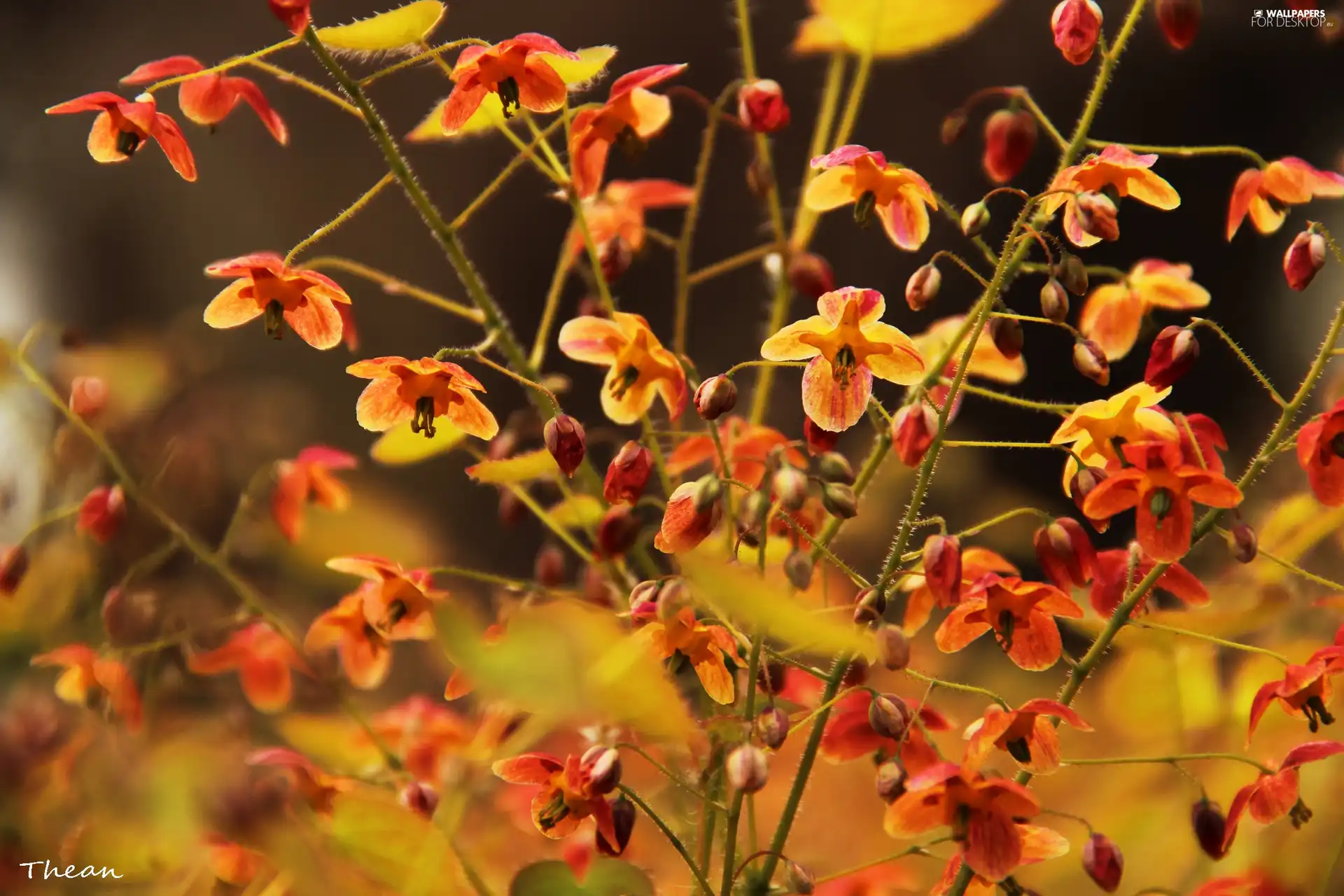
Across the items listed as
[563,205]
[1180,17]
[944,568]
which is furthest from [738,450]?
[563,205]

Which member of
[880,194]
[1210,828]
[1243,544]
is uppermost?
[880,194]

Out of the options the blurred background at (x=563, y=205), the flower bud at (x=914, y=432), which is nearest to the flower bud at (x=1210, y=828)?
the flower bud at (x=914, y=432)

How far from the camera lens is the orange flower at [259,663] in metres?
0.68

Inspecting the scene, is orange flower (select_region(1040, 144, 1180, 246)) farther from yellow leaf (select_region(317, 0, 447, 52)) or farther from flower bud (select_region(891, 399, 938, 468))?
yellow leaf (select_region(317, 0, 447, 52))

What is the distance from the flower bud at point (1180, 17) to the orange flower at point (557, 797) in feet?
1.45

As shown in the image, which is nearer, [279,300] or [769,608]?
[769,608]

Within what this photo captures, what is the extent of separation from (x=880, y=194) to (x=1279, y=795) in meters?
0.33

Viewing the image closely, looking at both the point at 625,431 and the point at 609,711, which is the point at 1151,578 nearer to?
the point at 609,711

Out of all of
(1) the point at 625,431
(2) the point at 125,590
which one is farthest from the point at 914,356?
(1) the point at 625,431

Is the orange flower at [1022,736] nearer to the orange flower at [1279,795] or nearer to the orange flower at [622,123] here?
the orange flower at [1279,795]

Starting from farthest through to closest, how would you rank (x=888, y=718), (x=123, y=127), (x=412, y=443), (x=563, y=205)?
(x=563, y=205) < (x=412, y=443) < (x=123, y=127) < (x=888, y=718)

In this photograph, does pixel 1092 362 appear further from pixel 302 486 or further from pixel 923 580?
pixel 302 486

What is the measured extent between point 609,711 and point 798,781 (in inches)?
6.4

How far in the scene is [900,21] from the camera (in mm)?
605
